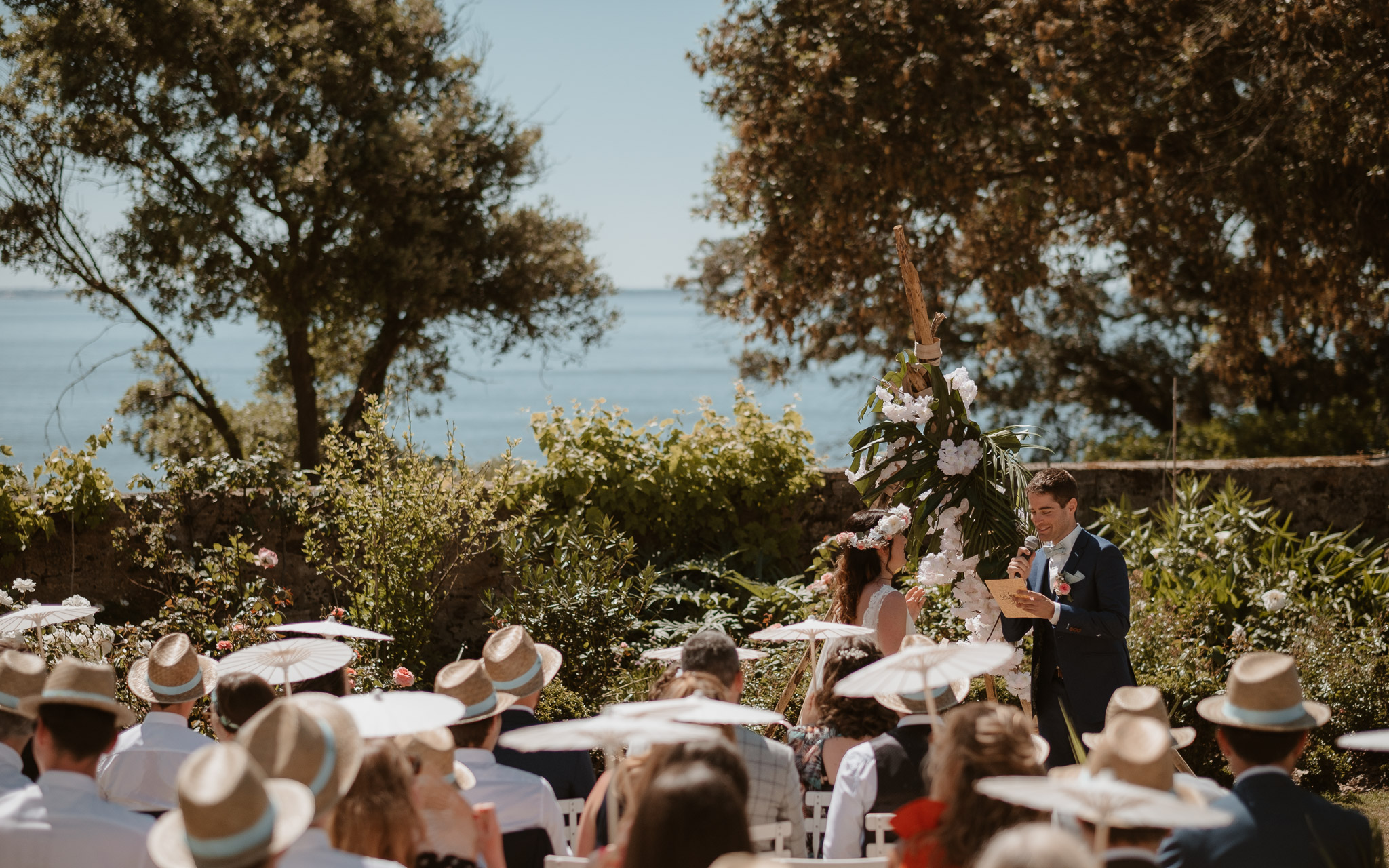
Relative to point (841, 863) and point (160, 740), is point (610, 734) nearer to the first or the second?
point (841, 863)

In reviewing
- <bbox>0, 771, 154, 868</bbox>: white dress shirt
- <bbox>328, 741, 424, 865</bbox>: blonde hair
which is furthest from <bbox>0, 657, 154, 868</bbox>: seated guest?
<bbox>328, 741, 424, 865</bbox>: blonde hair

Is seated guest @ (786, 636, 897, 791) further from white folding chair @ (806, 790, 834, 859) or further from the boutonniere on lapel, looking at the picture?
the boutonniere on lapel

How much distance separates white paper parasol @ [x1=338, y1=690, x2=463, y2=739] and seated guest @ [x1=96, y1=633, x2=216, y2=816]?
1.28 m

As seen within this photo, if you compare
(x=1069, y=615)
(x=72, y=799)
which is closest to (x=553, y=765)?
(x=72, y=799)

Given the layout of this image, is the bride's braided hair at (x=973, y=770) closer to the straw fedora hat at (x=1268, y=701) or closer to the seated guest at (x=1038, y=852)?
the straw fedora hat at (x=1268, y=701)

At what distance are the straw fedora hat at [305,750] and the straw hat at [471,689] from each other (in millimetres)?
824

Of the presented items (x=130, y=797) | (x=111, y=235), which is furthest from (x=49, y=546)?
(x=111, y=235)

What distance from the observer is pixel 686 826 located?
240cm

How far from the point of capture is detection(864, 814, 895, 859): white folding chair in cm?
342

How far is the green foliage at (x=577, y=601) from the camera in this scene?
6727 millimetres

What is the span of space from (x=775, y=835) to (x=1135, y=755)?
51.4 inches

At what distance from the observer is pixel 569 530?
23.7 ft

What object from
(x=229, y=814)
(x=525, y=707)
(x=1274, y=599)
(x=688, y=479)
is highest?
(x=688, y=479)

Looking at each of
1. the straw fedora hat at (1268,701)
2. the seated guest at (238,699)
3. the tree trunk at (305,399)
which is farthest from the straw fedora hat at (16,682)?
the tree trunk at (305,399)
